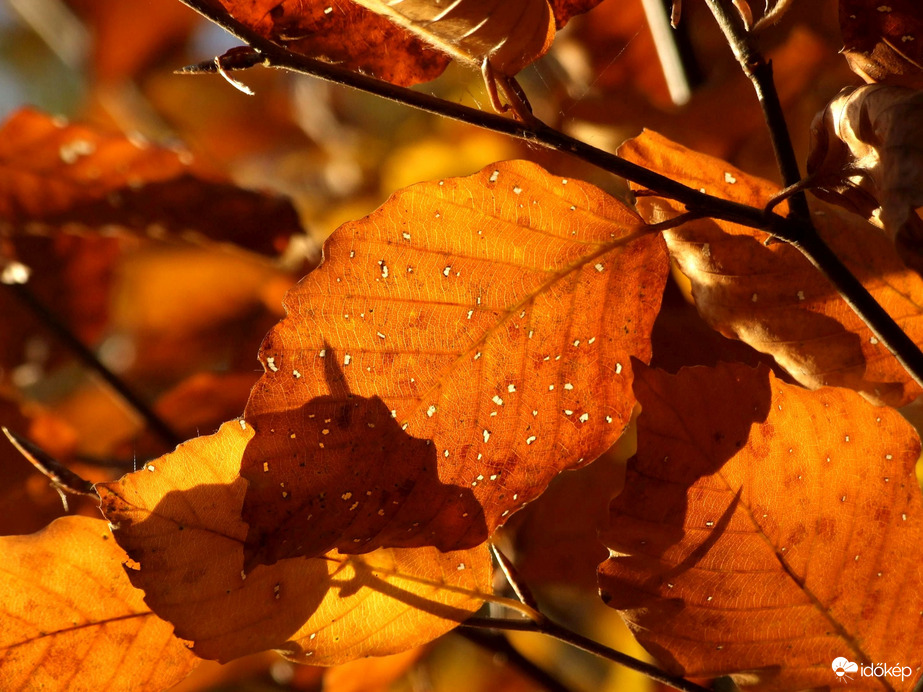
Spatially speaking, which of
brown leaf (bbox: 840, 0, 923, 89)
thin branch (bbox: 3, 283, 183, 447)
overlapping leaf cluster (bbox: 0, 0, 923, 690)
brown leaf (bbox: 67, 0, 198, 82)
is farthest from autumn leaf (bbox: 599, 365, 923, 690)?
brown leaf (bbox: 67, 0, 198, 82)

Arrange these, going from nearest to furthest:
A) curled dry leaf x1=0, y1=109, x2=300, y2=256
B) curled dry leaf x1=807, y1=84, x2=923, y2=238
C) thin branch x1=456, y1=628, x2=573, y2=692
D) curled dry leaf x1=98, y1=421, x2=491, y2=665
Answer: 1. curled dry leaf x1=807, y1=84, x2=923, y2=238
2. curled dry leaf x1=98, y1=421, x2=491, y2=665
3. thin branch x1=456, y1=628, x2=573, y2=692
4. curled dry leaf x1=0, y1=109, x2=300, y2=256

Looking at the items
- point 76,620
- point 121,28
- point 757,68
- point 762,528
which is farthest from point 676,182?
point 121,28

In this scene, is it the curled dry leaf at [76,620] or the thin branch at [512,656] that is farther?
the thin branch at [512,656]

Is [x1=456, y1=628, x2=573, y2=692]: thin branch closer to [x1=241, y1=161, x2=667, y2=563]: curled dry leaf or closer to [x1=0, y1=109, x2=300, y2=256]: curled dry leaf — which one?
[x1=241, y1=161, x2=667, y2=563]: curled dry leaf

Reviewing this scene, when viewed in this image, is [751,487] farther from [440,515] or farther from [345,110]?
[345,110]

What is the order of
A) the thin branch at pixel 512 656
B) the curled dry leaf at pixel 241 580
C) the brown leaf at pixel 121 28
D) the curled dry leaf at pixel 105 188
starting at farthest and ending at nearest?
the brown leaf at pixel 121 28 < the curled dry leaf at pixel 105 188 < the thin branch at pixel 512 656 < the curled dry leaf at pixel 241 580

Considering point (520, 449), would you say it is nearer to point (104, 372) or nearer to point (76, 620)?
point (76, 620)

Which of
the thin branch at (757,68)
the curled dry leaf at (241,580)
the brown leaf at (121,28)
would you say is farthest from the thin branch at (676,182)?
the brown leaf at (121,28)

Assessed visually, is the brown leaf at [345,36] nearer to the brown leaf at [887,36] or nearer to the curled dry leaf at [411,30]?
the curled dry leaf at [411,30]
